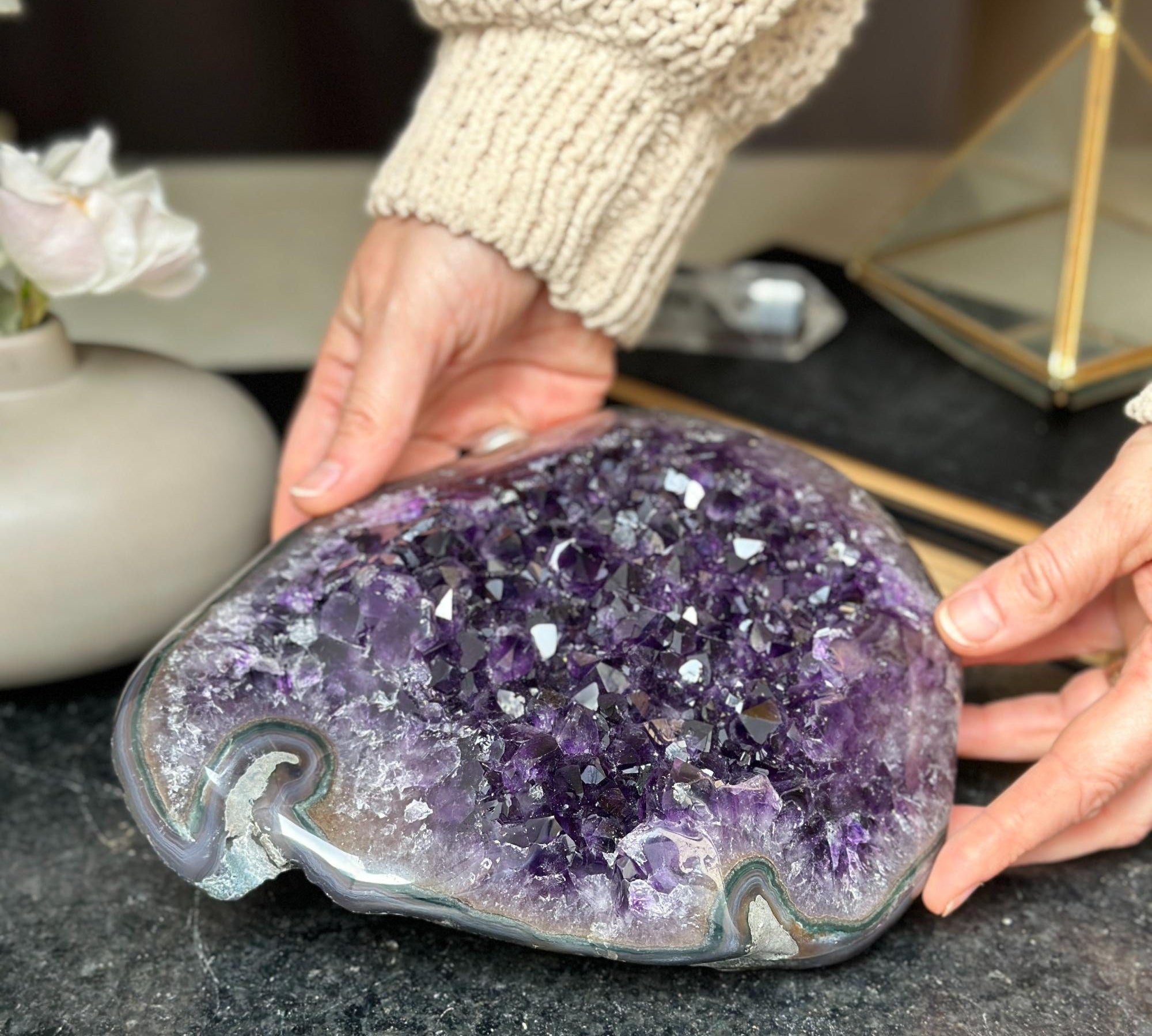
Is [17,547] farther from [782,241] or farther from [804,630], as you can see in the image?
[782,241]

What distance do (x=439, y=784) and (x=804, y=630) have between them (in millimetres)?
146

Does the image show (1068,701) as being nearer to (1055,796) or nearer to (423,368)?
(1055,796)

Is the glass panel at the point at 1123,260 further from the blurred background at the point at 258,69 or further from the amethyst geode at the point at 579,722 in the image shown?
the blurred background at the point at 258,69

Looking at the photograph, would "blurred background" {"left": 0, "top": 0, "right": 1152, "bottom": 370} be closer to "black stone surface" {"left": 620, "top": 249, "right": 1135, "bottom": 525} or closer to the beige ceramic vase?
"black stone surface" {"left": 620, "top": 249, "right": 1135, "bottom": 525}

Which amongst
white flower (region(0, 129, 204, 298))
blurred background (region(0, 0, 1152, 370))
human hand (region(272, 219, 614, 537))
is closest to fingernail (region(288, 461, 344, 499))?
human hand (region(272, 219, 614, 537))

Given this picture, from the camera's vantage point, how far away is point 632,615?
441 millimetres

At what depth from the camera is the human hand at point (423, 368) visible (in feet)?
1.76

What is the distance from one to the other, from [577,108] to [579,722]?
0.29 meters

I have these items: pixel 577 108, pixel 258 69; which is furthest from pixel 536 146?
pixel 258 69

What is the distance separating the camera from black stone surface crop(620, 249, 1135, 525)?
0.70m

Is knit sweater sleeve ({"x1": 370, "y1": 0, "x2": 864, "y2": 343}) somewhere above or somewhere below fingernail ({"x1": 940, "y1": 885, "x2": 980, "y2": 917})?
above

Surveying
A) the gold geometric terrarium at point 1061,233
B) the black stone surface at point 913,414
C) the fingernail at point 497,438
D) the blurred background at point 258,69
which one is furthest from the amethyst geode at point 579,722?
the blurred background at point 258,69

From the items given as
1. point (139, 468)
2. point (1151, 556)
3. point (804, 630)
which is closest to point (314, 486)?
point (139, 468)

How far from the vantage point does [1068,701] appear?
495mm
